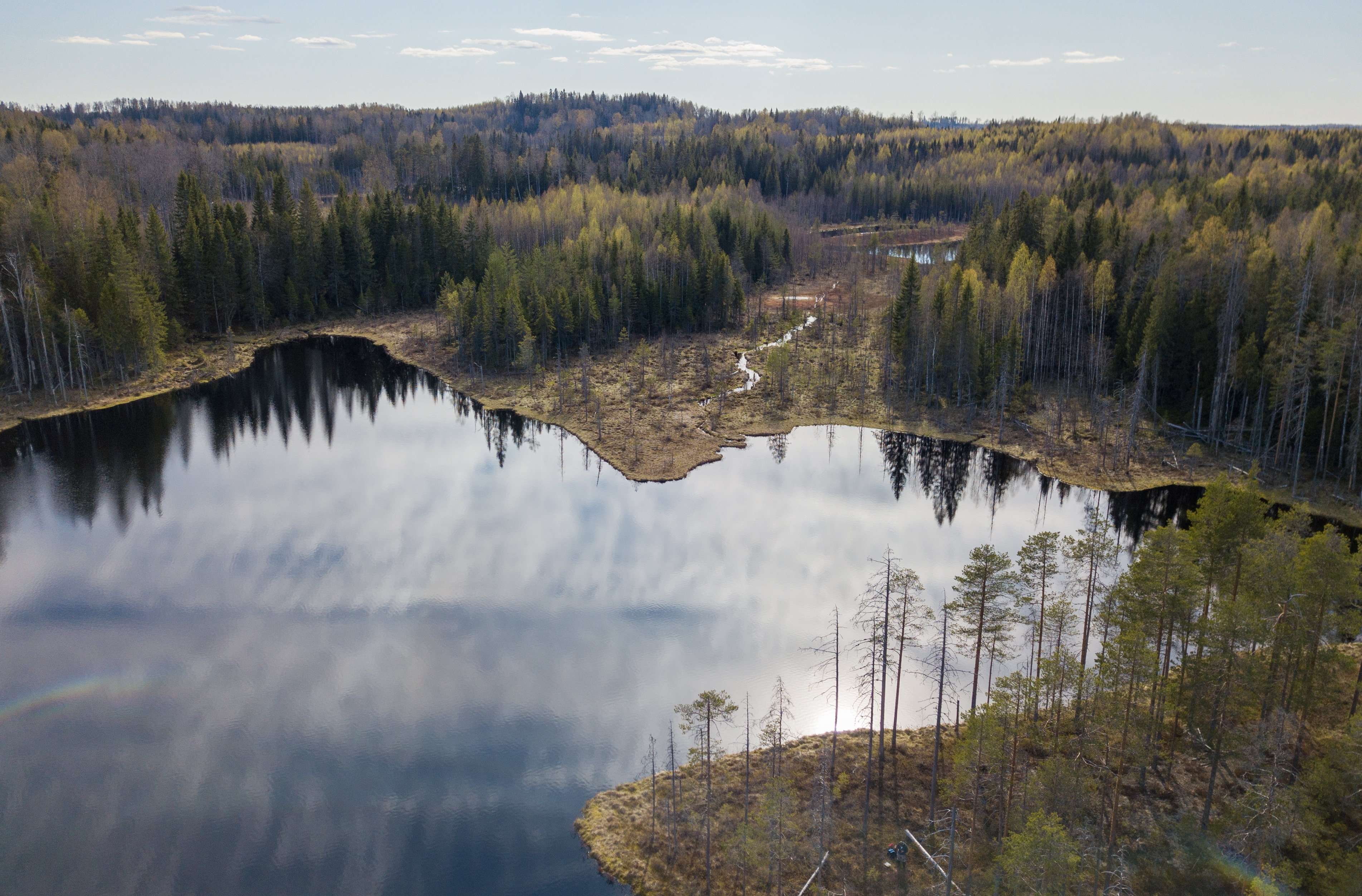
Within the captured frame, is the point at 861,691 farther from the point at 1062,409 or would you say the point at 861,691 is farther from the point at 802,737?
the point at 1062,409

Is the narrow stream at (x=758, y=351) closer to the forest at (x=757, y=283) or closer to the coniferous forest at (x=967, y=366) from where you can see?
the coniferous forest at (x=967, y=366)

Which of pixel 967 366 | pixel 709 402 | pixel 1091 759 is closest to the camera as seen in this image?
pixel 1091 759

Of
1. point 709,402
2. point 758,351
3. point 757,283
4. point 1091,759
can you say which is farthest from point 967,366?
point 1091,759

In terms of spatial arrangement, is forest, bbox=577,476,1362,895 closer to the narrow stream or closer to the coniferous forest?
the coniferous forest

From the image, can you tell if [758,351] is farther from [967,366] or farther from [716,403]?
[967,366]

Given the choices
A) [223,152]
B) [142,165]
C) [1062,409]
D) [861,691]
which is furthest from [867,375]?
[223,152]

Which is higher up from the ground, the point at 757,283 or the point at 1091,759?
the point at 757,283
